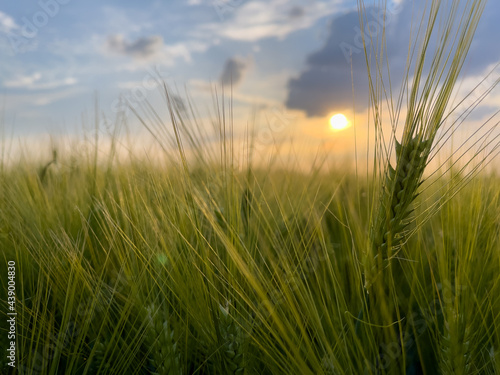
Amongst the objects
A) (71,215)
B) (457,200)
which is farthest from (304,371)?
(71,215)

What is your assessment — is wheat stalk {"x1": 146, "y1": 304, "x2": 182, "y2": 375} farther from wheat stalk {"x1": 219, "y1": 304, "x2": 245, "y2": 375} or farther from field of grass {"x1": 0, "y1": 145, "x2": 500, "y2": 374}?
wheat stalk {"x1": 219, "y1": 304, "x2": 245, "y2": 375}

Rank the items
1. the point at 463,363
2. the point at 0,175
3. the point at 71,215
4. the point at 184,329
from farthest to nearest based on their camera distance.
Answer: the point at 0,175 → the point at 71,215 → the point at 184,329 → the point at 463,363

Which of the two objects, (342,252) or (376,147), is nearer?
(376,147)

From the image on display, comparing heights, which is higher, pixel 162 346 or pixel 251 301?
pixel 251 301

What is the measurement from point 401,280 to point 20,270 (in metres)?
1.05

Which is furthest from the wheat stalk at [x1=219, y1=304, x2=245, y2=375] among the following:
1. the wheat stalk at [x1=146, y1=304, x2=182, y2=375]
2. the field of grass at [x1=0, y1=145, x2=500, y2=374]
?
the wheat stalk at [x1=146, y1=304, x2=182, y2=375]

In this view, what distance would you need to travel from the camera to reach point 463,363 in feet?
2.83

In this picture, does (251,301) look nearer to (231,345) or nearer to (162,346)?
(231,345)

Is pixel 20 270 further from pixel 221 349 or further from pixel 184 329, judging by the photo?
pixel 221 349

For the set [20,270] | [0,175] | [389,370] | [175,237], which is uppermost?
[0,175]

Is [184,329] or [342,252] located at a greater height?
[342,252]

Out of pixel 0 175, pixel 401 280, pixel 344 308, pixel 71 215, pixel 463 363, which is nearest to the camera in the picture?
pixel 463 363

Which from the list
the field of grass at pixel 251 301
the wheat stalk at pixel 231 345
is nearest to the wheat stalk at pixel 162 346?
the field of grass at pixel 251 301

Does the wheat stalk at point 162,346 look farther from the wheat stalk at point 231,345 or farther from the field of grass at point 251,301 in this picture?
the wheat stalk at point 231,345
